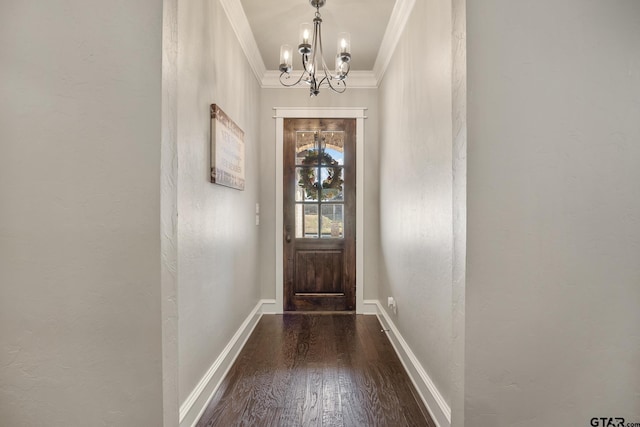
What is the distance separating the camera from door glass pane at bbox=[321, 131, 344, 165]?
143 inches

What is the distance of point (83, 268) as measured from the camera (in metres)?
1.08

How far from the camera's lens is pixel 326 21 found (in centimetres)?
259

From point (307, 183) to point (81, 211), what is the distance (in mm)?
2661

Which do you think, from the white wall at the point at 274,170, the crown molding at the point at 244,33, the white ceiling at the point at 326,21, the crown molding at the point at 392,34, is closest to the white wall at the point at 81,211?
the crown molding at the point at 244,33

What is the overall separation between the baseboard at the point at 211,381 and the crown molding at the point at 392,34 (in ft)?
8.98

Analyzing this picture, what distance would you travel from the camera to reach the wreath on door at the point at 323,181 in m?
3.62

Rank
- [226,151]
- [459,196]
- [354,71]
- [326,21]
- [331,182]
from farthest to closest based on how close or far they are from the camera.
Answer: [331,182], [354,71], [326,21], [226,151], [459,196]

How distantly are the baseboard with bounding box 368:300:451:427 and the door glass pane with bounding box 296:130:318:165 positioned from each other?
1960mm

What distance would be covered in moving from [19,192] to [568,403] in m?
2.11

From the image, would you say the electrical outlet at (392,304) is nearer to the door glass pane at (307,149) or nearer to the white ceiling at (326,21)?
the door glass pane at (307,149)

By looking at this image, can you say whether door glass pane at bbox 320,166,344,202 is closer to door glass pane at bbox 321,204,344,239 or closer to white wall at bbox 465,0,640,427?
door glass pane at bbox 321,204,344,239

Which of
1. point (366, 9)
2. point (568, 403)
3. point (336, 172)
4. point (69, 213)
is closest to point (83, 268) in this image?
point (69, 213)

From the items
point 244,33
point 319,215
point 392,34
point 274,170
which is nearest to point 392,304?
point 319,215

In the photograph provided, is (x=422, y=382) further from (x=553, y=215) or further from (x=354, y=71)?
(x=354, y=71)
